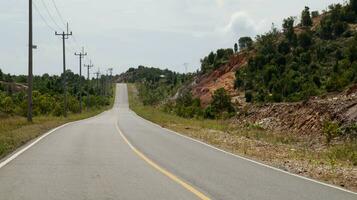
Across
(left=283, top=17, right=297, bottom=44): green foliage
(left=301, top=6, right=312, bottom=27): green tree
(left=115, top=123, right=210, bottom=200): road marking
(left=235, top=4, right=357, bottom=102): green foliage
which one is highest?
(left=301, top=6, right=312, bottom=27): green tree

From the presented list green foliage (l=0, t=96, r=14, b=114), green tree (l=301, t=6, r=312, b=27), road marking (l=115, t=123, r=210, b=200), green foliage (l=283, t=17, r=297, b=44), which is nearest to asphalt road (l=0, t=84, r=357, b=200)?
road marking (l=115, t=123, r=210, b=200)

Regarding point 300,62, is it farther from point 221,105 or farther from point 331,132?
point 331,132

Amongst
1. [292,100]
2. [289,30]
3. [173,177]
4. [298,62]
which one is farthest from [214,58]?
[173,177]

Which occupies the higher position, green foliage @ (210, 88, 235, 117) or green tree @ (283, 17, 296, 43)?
green tree @ (283, 17, 296, 43)

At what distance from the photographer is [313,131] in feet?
98.8

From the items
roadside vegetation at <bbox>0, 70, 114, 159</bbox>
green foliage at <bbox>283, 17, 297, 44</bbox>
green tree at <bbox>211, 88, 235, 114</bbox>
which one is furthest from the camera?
green foliage at <bbox>283, 17, 297, 44</bbox>

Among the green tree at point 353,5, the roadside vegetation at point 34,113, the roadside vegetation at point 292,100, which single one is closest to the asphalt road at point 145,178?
the roadside vegetation at point 292,100

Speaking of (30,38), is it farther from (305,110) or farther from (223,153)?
(223,153)

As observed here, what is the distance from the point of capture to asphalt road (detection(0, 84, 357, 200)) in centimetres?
979

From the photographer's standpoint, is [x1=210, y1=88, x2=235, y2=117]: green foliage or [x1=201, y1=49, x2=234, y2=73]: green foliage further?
Answer: [x1=201, y1=49, x2=234, y2=73]: green foliage

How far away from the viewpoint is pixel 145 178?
11852 millimetres

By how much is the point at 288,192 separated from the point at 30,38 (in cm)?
3067

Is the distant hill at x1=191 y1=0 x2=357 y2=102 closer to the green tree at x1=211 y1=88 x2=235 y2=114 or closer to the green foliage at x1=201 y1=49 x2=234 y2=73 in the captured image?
the green tree at x1=211 y1=88 x2=235 y2=114

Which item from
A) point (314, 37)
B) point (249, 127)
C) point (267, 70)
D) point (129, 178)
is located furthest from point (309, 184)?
point (314, 37)
